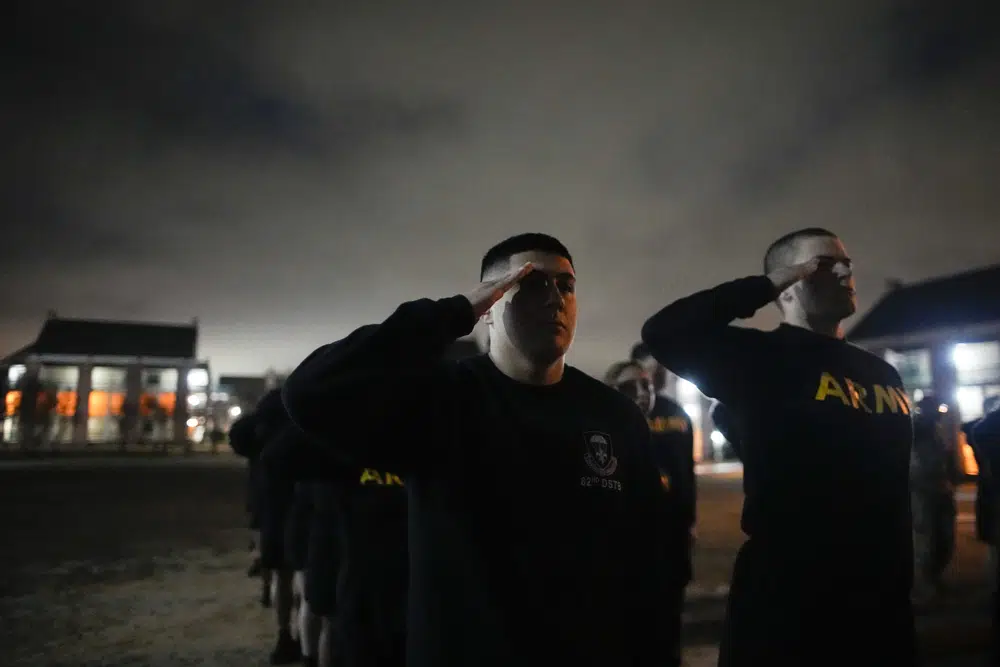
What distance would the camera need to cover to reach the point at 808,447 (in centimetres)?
253

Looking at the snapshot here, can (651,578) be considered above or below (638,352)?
below

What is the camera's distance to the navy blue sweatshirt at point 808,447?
242cm

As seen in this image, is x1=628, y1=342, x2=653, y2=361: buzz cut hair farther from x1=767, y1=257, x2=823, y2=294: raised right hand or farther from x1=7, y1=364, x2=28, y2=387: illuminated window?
x1=7, y1=364, x2=28, y2=387: illuminated window

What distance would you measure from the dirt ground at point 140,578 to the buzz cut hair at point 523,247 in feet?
15.2

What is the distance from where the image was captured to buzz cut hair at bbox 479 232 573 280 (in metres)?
2.29

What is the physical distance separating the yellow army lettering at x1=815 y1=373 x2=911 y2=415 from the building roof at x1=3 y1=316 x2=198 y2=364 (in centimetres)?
7464

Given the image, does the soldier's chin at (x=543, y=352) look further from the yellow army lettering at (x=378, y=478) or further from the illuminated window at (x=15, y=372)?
the illuminated window at (x=15, y=372)

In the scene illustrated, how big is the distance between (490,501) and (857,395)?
159 cm

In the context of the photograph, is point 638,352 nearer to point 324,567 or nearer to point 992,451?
point 992,451

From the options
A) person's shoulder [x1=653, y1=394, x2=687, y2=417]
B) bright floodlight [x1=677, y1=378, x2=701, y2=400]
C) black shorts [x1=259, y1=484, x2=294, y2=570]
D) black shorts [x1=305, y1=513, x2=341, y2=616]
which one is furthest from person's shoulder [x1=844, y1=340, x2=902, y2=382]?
bright floodlight [x1=677, y1=378, x2=701, y2=400]

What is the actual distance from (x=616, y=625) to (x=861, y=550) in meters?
1.07

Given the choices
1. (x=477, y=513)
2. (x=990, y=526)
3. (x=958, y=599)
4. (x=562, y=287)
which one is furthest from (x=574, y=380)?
(x=958, y=599)

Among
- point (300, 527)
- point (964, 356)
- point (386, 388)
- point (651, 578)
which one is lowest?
point (300, 527)

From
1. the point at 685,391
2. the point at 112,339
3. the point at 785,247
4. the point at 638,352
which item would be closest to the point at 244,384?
the point at 112,339
